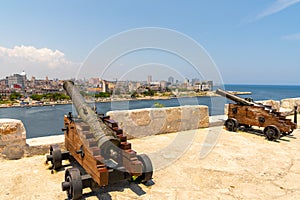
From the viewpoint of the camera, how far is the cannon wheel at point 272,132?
5582 millimetres

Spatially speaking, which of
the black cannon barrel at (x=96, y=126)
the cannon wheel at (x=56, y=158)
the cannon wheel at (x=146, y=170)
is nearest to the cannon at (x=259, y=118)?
the cannon wheel at (x=146, y=170)

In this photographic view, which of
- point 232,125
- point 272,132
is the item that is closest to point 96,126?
point 272,132

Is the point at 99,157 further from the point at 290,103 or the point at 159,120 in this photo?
the point at 290,103

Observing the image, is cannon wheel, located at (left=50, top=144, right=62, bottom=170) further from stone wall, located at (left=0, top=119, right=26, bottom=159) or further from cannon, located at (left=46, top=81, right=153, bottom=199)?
stone wall, located at (left=0, top=119, right=26, bottom=159)

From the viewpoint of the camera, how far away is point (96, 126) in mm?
2891

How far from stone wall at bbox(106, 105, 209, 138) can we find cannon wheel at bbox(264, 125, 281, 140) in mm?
1855

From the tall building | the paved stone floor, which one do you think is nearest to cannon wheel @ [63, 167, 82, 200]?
A: the paved stone floor

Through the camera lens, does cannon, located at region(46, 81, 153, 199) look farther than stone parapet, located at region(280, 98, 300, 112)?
No

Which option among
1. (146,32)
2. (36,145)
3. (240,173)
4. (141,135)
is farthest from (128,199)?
(146,32)

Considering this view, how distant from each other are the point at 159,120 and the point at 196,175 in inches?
110

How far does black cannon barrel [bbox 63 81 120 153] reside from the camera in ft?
8.82

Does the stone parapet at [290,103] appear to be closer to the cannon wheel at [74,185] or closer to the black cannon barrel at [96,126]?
the black cannon barrel at [96,126]

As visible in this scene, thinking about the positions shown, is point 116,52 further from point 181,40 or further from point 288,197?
point 288,197

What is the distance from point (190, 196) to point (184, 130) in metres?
3.82
